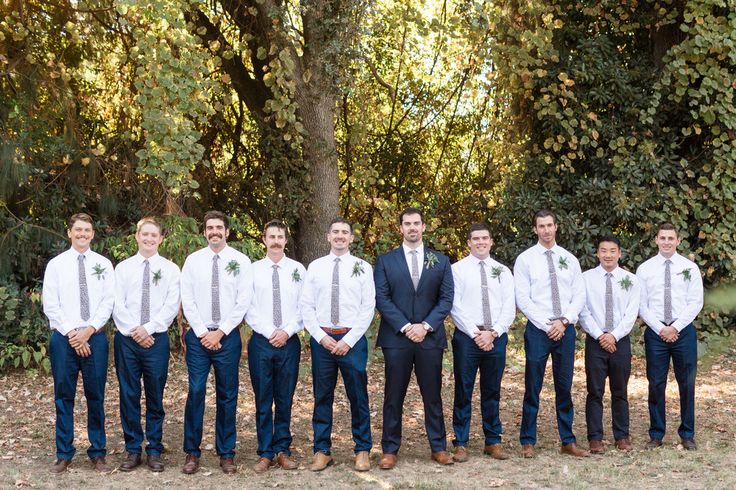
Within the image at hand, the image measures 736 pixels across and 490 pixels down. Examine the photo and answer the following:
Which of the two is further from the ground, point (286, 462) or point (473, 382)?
point (473, 382)

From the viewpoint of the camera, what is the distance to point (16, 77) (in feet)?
27.0

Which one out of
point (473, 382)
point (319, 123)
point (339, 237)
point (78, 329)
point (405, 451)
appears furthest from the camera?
point (319, 123)

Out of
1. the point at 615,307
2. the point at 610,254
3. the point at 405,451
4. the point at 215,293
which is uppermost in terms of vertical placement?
the point at 610,254

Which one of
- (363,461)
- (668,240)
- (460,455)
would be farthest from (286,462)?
(668,240)

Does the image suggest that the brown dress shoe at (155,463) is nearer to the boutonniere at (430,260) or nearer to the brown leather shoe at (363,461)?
the brown leather shoe at (363,461)

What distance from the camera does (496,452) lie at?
538 centimetres

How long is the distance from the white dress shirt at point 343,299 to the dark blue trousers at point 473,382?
0.67 m

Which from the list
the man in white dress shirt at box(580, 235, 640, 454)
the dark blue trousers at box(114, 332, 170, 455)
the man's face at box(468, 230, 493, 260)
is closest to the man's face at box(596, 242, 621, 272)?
the man in white dress shirt at box(580, 235, 640, 454)

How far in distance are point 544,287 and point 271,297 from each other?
1.85 m

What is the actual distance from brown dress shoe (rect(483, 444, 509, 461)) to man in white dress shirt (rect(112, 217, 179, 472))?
2176 mm

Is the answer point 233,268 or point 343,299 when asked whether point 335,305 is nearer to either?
point 343,299

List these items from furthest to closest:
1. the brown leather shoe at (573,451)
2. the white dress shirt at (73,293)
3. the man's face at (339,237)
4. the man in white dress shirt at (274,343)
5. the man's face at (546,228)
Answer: the man's face at (546,228) → the brown leather shoe at (573,451) → the man's face at (339,237) → the man in white dress shirt at (274,343) → the white dress shirt at (73,293)

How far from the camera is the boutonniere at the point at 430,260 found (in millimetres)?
5219

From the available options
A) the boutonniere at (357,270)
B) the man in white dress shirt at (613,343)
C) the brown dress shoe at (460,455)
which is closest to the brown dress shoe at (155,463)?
the boutonniere at (357,270)
